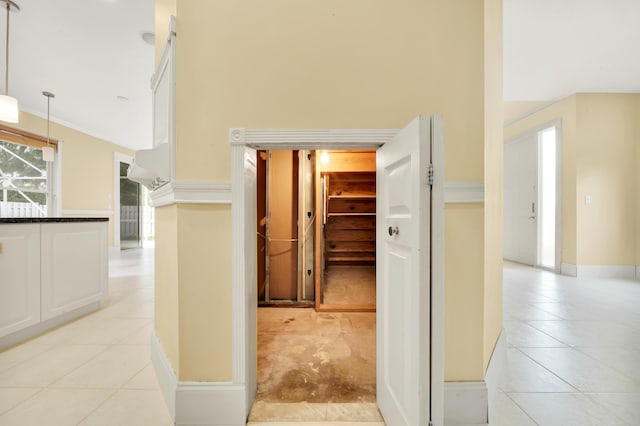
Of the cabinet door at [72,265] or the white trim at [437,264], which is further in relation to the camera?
the cabinet door at [72,265]

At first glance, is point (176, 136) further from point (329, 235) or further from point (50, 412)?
point (329, 235)

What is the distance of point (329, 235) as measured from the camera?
13.9ft

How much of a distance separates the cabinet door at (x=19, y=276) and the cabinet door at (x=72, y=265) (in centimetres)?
7

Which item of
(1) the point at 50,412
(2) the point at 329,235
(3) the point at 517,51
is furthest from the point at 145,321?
(3) the point at 517,51

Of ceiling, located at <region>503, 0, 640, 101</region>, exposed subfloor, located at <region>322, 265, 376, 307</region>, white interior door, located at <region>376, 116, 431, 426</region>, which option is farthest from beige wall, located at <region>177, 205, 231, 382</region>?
ceiling, located at <region>503, 0, 640, 101</region>

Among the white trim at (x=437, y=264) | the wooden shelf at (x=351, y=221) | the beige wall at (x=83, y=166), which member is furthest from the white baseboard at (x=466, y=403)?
the beige wall at (x=83, y=166)

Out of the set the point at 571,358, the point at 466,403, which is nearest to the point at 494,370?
the point at 466,403

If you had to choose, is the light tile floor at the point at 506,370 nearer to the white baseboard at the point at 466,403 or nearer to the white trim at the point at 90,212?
the white baseboard at the point at 466,403

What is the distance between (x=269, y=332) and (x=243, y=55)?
2.28 m

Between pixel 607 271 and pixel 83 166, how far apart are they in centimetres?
1054

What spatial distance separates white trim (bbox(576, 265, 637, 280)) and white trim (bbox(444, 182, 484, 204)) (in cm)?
471

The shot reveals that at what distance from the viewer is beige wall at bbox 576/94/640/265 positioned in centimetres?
450

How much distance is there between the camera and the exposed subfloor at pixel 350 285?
10.8ft

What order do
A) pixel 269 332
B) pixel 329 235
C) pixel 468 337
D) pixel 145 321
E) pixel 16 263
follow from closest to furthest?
pixel 468 337 < pixel 16 263 < pixel 269 332 < pixel 145 321 < pixel 329 235
